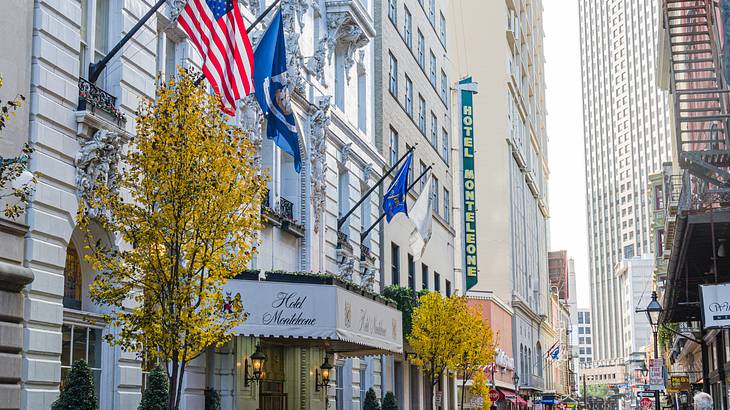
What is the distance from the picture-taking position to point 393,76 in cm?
4581

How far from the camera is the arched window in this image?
1908 cm

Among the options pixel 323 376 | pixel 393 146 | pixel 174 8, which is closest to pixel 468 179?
pixel 393 146

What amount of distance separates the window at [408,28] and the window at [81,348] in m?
31.3

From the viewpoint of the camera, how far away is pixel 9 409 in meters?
16.3

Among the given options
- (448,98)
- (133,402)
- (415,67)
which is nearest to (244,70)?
(133,402)

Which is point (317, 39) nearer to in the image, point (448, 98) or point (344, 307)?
point (344, 307)

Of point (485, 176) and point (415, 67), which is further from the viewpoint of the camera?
point (485, 176)

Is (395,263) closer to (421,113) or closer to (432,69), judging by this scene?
(421,113)

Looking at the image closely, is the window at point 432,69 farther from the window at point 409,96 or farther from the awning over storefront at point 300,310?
the awning over storefront at point 300,310

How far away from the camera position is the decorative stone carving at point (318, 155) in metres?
32.2

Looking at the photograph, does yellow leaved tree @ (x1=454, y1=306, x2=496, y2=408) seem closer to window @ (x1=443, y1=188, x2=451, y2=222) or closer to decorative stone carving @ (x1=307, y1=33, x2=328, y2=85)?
decorative stone carving @ (x1=307, y1=33, x2=328, y2=85)

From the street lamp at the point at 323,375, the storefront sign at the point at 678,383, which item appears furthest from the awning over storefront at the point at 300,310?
the storefront sign at the point at 678,383

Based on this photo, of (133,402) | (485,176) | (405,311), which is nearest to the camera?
(133,402)

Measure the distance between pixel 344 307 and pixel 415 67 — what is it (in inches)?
1019
